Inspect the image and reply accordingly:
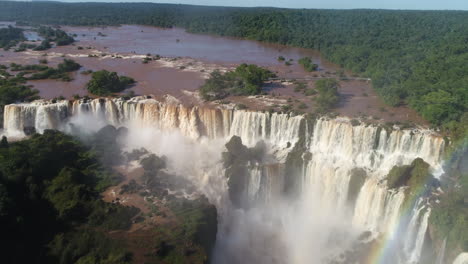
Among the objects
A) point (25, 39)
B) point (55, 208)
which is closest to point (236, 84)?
point (55, 208)

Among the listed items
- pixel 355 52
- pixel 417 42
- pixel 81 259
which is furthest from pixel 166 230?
pixel 417 42

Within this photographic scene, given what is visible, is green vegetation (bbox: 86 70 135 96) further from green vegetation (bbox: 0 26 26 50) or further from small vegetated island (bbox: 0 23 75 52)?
green vegetation (bbox: 0 26 26 50)

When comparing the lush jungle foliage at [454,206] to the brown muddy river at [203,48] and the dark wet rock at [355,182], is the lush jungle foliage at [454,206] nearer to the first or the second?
the dark wet rock at [355,182]

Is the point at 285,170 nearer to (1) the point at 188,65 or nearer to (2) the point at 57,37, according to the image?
(1) the point at 188,65

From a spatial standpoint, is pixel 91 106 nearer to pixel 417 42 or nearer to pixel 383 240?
pixel 383 240

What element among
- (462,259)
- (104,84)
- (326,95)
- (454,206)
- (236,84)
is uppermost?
(326,95)

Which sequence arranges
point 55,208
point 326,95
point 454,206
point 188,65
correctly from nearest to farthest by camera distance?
point 454,206 → point 55,208 → point 326,95 → point 188,65

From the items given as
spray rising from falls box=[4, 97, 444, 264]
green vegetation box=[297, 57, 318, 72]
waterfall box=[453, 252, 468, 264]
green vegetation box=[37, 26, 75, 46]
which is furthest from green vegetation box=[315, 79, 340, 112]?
green vegetation box=[37, 26, 75, 46]
